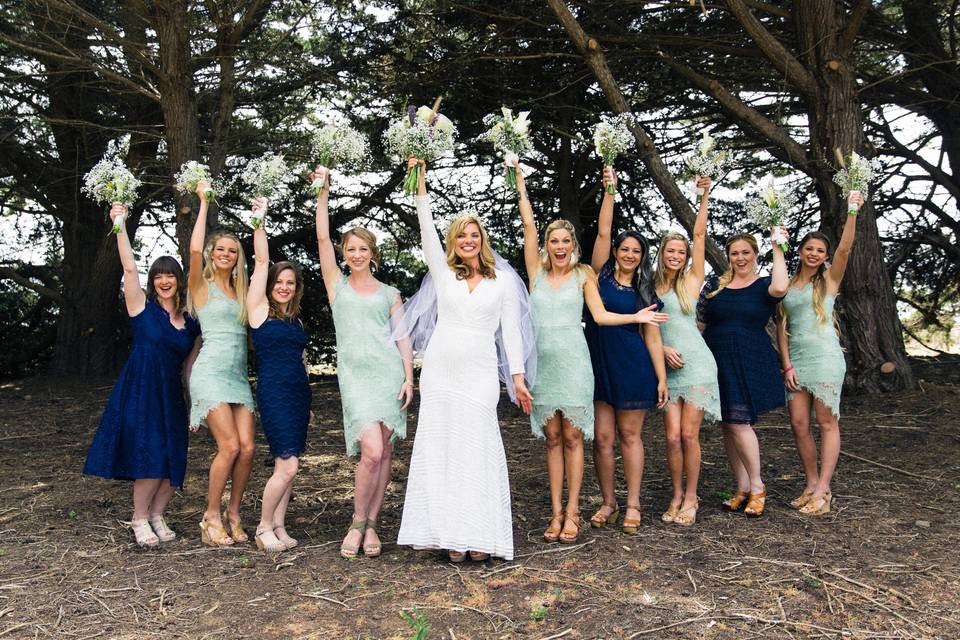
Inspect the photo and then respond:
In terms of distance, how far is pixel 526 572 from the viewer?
4348mm

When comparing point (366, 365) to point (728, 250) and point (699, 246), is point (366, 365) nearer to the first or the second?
point (699, 246)

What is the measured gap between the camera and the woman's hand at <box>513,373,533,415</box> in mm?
4629

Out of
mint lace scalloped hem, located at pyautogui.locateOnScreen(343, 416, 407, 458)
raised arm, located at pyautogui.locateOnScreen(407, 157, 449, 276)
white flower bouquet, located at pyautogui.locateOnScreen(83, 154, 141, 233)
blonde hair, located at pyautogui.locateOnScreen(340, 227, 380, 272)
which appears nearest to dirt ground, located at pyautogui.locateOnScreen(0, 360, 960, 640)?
mint lace scalloped hem, located at pyautogui.locateOnScreen(343, 416, 407, 458)

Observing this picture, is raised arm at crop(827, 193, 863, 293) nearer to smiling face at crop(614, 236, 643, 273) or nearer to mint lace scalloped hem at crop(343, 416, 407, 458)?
smiling face at crop(614, 236, 643, 273)

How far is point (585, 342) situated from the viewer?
16.2 feet

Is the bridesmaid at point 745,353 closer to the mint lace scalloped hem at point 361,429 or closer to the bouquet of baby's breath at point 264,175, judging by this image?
the mint lace scalloped hem at point 361,429

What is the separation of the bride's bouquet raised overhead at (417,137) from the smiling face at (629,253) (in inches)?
49.3

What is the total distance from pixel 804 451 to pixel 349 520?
3.09 metres

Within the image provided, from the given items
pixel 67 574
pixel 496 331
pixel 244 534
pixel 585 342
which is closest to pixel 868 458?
pixel 585 342

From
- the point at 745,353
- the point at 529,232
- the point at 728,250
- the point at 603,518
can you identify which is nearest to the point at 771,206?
the point at 728,250

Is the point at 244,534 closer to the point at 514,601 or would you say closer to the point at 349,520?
the point at 349,520

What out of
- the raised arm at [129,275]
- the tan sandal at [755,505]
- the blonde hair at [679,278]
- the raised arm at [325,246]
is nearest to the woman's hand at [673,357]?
the blonde hair at [679,278]

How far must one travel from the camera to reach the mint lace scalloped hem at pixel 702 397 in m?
5.14

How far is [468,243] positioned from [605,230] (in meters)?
0.89
